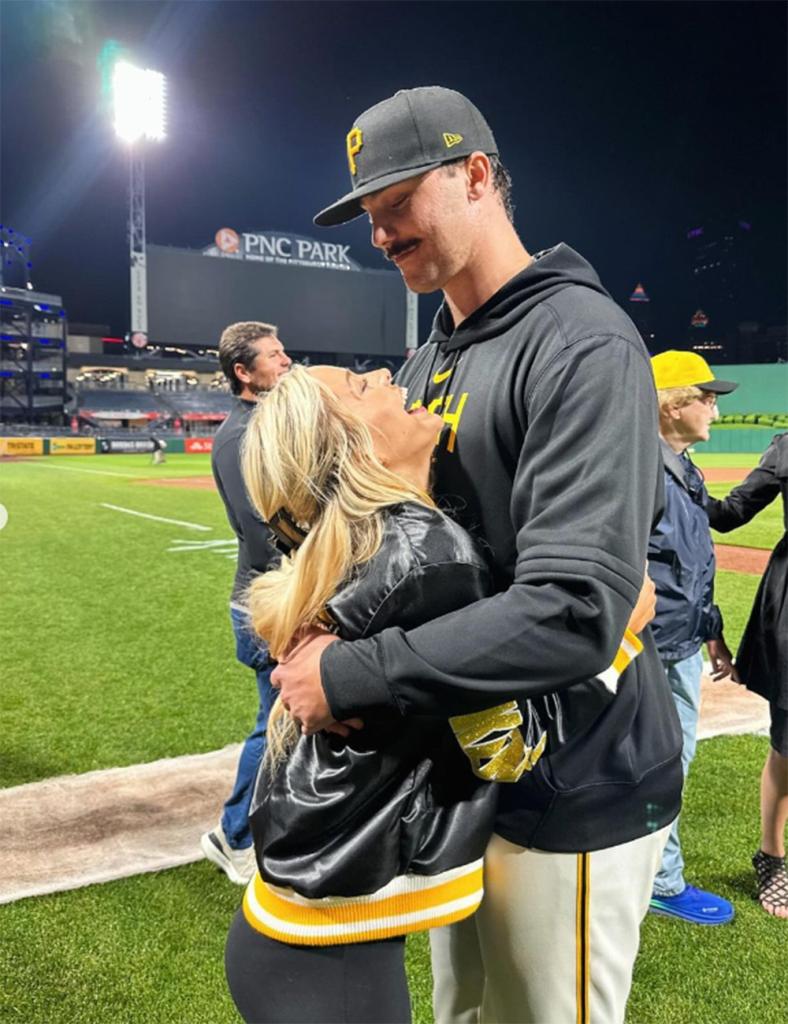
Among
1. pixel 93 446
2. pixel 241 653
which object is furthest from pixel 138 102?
pixel 241 653

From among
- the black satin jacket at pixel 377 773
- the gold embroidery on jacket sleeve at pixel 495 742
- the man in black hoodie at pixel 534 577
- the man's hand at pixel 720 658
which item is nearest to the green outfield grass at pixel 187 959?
the man's hand at pixel 720 658

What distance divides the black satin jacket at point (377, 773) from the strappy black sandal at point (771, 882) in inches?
103

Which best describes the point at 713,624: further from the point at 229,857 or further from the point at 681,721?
the point at 229,857

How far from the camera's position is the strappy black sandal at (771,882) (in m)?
3.23

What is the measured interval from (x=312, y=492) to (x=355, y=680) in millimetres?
311

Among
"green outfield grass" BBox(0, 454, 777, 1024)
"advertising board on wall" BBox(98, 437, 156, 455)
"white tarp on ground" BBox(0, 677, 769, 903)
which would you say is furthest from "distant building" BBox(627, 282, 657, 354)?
"white tarp on ground" BBox(0, 677, 769, 903)

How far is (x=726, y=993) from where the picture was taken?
271 centimetres

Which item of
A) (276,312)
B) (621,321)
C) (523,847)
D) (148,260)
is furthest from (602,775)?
(276,312)

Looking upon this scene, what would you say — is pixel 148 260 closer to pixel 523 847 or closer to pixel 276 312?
pixel 276 312

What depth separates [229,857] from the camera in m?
3.41

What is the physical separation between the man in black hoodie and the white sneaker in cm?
190

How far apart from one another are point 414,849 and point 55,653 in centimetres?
650

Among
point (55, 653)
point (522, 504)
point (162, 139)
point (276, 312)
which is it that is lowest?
point (55, 653)

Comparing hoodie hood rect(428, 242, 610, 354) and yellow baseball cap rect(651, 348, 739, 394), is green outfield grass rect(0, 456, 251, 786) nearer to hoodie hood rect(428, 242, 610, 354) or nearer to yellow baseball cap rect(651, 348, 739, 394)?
yellow baseball cap rect(651, 348, 739, 394)
